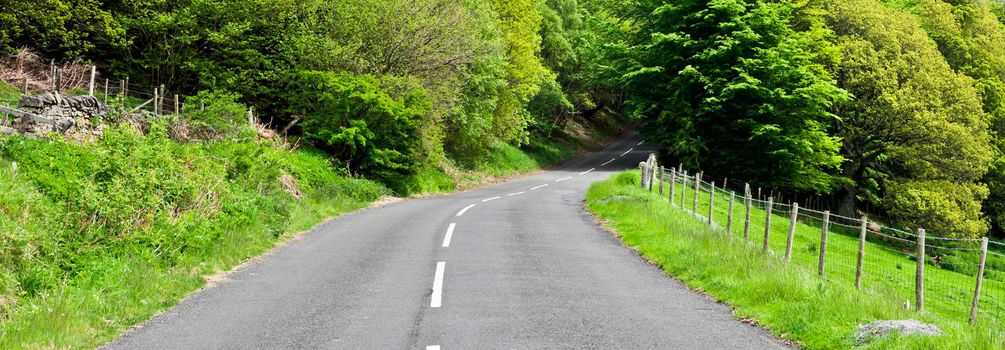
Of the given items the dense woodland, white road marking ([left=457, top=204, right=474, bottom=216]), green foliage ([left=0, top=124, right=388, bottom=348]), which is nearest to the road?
green foliage ([left=0, top=124, right=388, bottom=348])

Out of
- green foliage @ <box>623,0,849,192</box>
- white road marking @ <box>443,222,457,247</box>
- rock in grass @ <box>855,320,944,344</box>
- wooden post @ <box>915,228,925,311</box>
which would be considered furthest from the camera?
green foliage @ <box>623,0,849,192</box>

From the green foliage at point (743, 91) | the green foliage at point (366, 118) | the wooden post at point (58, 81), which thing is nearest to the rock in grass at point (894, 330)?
the green foliage at point (366, 118)

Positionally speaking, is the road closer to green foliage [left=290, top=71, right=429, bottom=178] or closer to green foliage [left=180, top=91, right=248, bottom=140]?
green foliage [left=180, top=91, right=248, bottom=140]

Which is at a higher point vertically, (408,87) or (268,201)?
(408,87)

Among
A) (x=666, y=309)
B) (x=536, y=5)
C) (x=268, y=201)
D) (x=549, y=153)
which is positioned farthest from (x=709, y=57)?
(x=666, y=309)

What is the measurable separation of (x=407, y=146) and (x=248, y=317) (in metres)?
→ 19.1

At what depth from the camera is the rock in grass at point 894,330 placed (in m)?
6.88

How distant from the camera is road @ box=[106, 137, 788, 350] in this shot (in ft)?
24.3

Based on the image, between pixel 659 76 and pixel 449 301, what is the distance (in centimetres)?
3184

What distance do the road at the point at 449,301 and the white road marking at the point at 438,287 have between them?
0.10 ft

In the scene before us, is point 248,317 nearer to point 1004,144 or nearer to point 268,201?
point 268,201

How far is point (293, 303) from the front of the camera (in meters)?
9.12

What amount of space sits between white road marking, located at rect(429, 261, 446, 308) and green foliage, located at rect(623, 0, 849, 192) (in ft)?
84.1

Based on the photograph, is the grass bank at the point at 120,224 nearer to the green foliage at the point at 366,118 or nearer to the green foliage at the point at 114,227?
the green foliage at the point at 114,227
